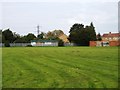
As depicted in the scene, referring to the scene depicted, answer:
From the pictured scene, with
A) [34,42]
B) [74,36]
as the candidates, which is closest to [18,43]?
[34,42]

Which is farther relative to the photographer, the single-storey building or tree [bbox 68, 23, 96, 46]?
the single-storey building

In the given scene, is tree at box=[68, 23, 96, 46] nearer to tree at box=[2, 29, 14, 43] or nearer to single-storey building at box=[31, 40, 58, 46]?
single-storey building at box=[31, 40, 58, 46]

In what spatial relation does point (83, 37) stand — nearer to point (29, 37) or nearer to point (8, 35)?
point (8, 35)

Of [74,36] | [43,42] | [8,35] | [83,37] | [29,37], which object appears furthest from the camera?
[29,37]

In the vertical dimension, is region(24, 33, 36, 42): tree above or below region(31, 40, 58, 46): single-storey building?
above

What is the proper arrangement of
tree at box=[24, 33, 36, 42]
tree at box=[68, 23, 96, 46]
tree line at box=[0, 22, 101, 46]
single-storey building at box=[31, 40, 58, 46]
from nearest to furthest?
tree at box=[68, 23, 96, 46] → tree line at box=[0, 22, 101, 46] → single-storey building at box=[31, 40, 58, 46] → tree at box=[24, 33, 36, 42]

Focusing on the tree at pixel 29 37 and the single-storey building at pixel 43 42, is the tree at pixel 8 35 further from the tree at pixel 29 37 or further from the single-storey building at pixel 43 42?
the single-storey building at pixel 43 42

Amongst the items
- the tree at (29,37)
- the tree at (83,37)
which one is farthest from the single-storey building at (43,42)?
the tree at (83,37)

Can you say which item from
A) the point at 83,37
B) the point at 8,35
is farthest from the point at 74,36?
the point at 8,35

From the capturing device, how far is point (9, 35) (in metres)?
135

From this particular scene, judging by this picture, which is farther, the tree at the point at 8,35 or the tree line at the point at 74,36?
the tree at the point at 8,35

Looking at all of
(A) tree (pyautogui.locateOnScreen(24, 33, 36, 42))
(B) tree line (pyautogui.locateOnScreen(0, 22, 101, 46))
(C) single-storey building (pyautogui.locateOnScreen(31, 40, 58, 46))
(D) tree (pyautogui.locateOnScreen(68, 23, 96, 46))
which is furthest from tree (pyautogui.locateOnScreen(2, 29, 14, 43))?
(D) tree (pyautogui.locateOnScreen(68, 23, 96, 46))

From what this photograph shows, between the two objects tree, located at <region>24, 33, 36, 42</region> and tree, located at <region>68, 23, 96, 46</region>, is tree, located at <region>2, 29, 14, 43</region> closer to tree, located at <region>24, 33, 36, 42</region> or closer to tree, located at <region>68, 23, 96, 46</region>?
tree, located at <region>24, 33, 36, 42</region>

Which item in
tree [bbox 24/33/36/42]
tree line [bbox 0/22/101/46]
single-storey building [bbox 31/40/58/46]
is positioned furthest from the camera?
tree [bbox 24/33/36/42]
